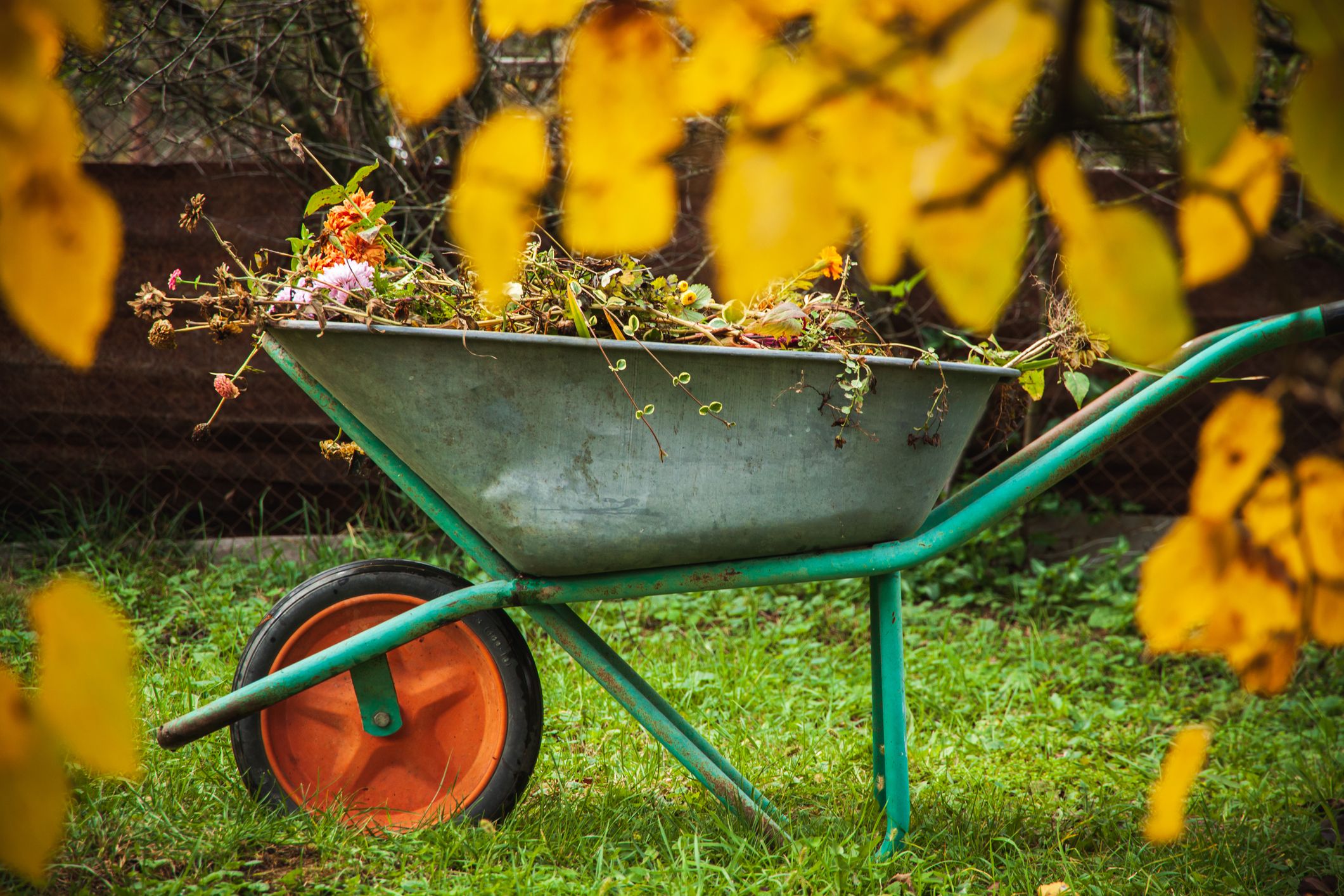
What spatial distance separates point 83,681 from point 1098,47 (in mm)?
458

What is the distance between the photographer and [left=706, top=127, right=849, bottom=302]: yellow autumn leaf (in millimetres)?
306

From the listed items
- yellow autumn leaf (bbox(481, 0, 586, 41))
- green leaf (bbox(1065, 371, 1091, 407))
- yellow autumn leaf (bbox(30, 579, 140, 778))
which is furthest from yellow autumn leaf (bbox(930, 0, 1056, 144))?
green leaf (bbox(1065, 371, 1091, 407))

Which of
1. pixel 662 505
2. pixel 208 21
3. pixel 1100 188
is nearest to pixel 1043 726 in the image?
pixel 662 505

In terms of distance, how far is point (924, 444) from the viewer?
135 centimetres

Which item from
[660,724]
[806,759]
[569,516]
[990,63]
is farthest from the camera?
[806,759]

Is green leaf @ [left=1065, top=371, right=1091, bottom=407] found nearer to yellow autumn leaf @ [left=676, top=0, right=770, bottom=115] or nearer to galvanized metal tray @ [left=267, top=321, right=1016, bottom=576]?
galvanized metal tray @ [left=267, top=321, right=1016, bottom=576]

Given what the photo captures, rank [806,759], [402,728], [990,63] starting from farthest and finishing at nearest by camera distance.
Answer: [806,759]
[402,728]
[990,63]

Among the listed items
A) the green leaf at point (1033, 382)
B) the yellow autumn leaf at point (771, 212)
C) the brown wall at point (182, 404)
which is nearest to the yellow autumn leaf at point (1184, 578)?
the yellow autumn leaf at point (771, 212)

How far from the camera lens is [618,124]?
0.33m

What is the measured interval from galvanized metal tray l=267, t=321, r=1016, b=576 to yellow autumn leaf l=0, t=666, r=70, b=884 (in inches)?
33.0

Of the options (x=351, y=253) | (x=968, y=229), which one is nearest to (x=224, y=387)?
(x=351, y=253)

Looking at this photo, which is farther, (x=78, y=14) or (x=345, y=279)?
(x=345, y=279)

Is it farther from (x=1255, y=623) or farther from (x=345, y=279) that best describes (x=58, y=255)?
(x=345, y=279)

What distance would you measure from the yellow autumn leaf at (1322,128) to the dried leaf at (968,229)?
0.37 feet
